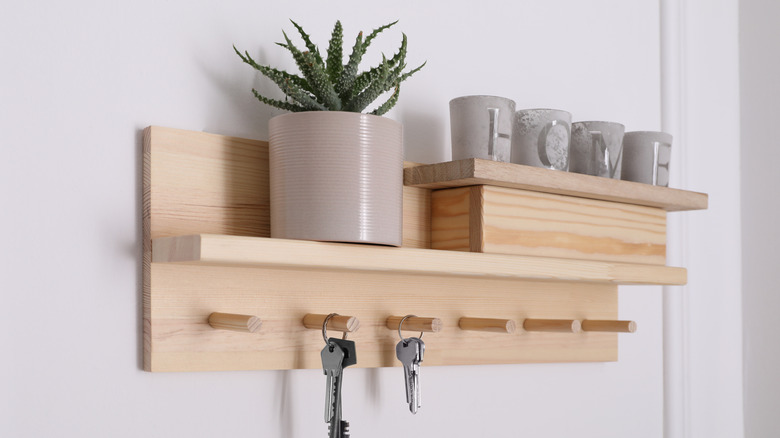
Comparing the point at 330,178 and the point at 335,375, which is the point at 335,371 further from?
the point at 330,178

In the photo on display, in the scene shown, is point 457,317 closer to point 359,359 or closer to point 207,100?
point 359,359

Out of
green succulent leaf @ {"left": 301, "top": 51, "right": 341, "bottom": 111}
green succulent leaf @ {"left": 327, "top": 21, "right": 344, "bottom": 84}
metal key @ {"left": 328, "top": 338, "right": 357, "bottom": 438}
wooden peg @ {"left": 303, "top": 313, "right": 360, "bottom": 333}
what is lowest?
metal key @ {"left": 328, "top": 338, "right": 357, "bottom": 438}

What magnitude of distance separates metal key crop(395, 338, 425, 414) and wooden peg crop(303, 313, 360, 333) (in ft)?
0.20

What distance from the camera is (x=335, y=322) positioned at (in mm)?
695

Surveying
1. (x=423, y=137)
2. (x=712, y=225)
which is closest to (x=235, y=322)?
(x=423, y=137)

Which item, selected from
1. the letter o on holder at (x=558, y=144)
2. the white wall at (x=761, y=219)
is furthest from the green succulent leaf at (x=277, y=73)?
the white wall at (x=761, y=219)

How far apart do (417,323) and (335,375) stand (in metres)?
0.09

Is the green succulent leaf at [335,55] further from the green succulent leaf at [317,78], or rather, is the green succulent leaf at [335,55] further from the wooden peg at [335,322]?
the wooden peg at [335,322]

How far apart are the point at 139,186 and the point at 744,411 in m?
0.91

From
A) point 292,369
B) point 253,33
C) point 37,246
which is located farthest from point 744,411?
point 37,246

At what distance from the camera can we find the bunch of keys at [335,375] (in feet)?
2.25

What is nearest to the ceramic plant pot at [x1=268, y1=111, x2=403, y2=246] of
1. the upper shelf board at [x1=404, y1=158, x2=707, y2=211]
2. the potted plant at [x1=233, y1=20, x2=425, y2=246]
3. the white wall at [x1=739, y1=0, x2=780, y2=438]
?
the potted plant at [x1=233, y1=20, x2=425, y2=246]

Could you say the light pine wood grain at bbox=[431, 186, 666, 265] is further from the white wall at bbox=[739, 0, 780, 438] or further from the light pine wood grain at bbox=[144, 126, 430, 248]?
the white wall at bbox=[739, 0, 780, 438]

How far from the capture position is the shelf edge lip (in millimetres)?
587
